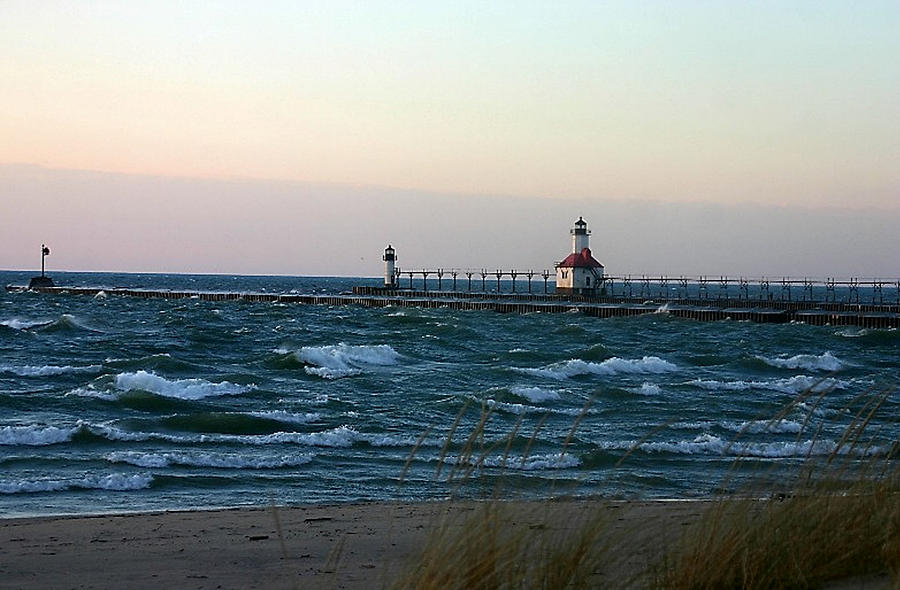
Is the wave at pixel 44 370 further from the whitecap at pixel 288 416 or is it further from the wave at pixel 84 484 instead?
the wave at pixel 84 484

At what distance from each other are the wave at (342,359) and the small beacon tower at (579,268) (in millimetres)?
35989

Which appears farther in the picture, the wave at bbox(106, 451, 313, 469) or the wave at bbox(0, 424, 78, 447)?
the wave at bbox(0, 424, 78, 447)

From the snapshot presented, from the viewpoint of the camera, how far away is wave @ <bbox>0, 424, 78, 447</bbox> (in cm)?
1502

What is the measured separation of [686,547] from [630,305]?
59.0 metres

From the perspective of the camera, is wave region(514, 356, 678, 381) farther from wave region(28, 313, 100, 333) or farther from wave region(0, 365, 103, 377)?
wave region(28, 313, 100, 333)

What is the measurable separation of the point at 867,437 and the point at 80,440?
10835 millimetres

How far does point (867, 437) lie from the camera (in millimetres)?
15148

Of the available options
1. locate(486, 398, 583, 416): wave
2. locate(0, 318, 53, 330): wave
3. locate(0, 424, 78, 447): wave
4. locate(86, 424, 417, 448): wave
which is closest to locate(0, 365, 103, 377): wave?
locate(86, 424, 417, 448): wave

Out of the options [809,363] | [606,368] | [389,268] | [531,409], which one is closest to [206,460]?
[531,409]

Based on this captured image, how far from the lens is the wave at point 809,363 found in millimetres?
32250

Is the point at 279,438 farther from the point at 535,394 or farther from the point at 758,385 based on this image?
the point at 758,385

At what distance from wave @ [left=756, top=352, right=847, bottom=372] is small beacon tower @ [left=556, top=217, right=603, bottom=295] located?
34598 mm

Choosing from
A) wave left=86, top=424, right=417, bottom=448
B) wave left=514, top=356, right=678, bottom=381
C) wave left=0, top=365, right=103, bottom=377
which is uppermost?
wave left=0, top=365, right=103, bottom=377

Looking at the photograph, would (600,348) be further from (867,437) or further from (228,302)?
(228,302)
